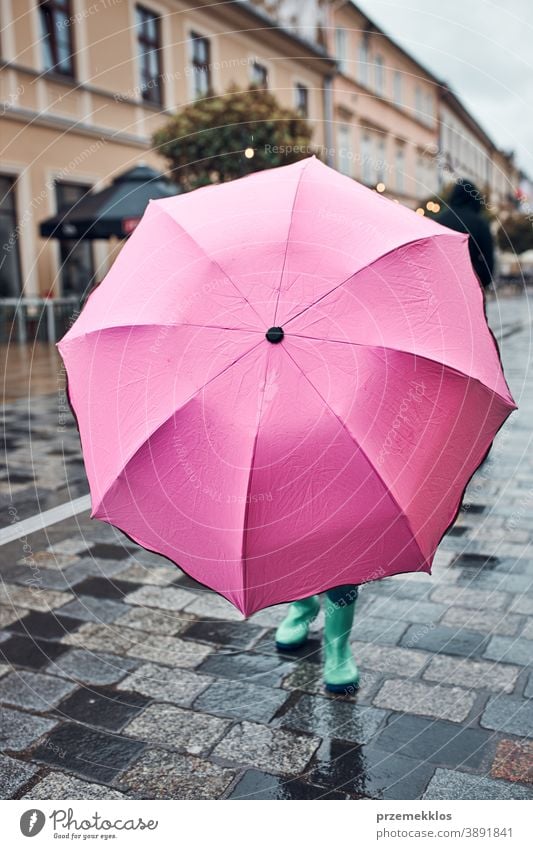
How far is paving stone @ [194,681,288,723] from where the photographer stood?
9.09 feet

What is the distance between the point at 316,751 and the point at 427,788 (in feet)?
1.18

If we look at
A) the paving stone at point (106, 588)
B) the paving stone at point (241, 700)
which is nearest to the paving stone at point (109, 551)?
the paving stone at point (106, 588)

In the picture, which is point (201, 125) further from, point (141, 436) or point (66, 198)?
point (141, 436)

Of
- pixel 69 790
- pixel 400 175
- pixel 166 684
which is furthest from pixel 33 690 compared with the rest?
pixel 400 175

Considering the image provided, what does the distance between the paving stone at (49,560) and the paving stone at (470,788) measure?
95.8 inches

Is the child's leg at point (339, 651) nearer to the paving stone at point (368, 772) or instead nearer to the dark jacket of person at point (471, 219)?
the paving stone at point (368, 772)

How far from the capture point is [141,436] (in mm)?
1993

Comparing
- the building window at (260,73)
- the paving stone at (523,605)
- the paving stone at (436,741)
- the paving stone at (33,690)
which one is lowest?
the paving stone at (436,741)

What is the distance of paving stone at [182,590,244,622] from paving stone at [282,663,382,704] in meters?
0.59

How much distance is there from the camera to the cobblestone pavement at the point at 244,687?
239 centimetres

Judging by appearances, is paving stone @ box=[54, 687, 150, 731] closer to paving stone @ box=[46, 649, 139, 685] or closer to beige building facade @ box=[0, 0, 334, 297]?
paving stone @ box=[46, 649, 139, 685]

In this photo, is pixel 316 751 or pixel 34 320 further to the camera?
pixel 34 320

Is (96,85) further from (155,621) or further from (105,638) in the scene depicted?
(105,638)
